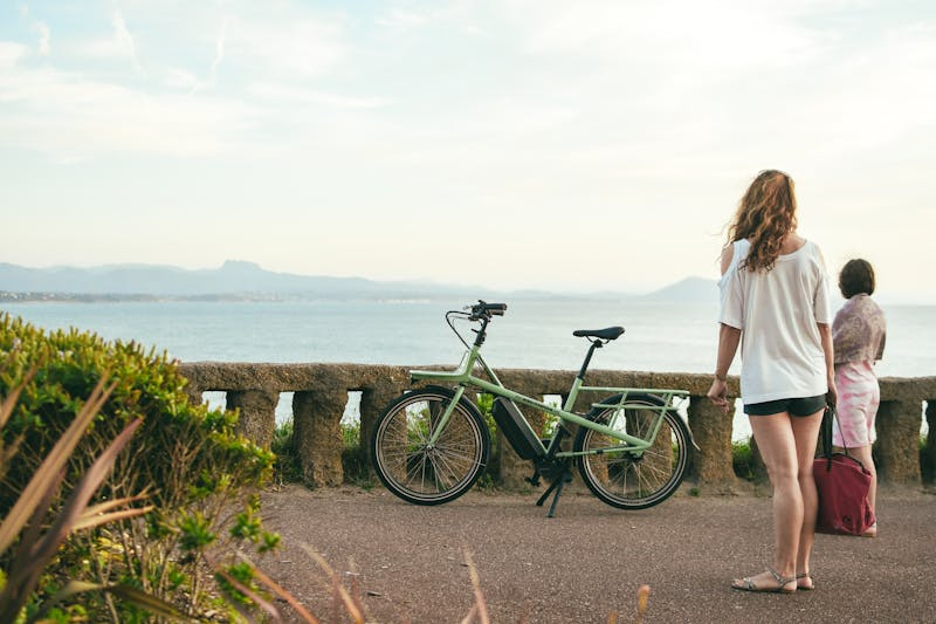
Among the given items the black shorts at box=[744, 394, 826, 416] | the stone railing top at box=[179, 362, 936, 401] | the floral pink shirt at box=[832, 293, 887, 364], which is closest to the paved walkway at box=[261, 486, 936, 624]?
the stone railing top at box=[179, 362, 936, 401]

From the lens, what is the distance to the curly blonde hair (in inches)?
185

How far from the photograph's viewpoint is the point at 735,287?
4.84 m

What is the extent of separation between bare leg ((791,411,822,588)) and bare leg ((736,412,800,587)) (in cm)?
5

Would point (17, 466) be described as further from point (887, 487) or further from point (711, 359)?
point (711, 359)

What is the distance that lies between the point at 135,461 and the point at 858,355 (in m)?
5.13

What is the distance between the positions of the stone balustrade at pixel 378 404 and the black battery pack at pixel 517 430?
1.30 feet

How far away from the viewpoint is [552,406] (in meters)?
6.97

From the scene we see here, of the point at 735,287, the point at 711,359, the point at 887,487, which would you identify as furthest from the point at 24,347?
the point at 711,359

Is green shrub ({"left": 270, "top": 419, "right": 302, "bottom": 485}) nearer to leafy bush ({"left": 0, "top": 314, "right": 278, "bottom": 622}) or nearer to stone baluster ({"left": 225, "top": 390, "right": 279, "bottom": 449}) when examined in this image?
stone baluster ({"left": 225, "top": 390, "right": 279, "bottom": 449})

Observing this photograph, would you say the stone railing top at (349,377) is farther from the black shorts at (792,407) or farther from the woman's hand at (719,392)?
the black shorts at (792,407)

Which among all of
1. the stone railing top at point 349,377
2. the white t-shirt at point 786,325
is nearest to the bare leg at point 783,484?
the white t-shirt at point 786,325

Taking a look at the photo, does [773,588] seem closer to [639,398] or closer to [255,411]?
[639,398]

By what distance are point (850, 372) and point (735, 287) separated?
2.47m

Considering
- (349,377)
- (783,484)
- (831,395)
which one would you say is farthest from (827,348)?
(349,377)
